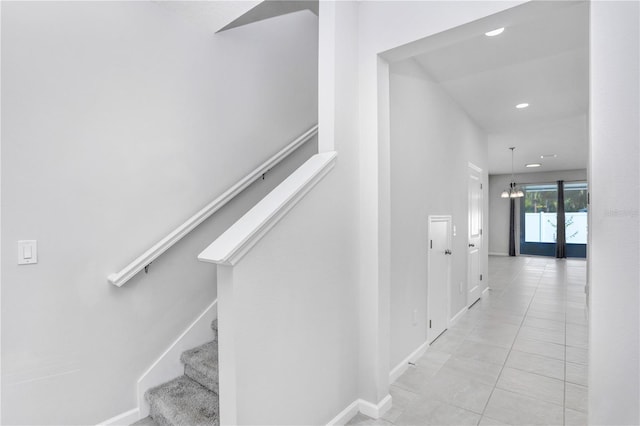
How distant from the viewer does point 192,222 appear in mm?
2277

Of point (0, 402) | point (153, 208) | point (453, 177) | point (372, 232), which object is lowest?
point (0, 402)

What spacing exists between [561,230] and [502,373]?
9.73m

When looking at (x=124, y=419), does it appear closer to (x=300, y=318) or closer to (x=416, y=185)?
(x=300, y=318)

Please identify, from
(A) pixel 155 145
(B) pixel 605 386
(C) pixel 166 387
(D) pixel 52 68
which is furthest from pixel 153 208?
(B) pixel 605 386

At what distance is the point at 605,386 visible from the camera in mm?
1277

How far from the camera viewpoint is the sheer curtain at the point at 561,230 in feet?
33.5

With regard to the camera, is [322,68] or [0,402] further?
[322,68]

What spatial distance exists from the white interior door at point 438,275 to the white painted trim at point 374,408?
1285 mm

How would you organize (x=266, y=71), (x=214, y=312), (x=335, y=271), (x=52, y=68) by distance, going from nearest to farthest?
(x=52, y=68)
(x=335, y=271)
(x=214, y=312)
(x=266, y=71)

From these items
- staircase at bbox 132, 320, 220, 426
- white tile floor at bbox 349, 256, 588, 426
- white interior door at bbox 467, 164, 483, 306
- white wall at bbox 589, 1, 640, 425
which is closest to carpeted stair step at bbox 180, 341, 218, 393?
staircase at bbox 132, 320, 220, 426

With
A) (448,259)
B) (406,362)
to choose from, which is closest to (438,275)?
(448,259)

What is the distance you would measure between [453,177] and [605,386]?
3.02m

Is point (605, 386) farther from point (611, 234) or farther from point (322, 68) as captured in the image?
point (322, 68)

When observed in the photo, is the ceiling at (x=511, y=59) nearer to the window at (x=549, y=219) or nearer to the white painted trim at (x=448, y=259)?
the white painted trim at (x=448, y=259)
